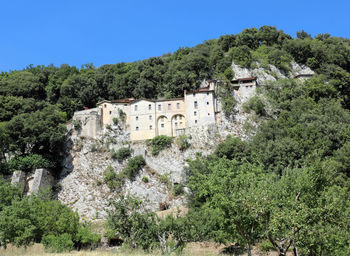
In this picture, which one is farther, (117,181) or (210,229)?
(117,181)

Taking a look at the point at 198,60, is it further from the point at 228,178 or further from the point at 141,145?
the point at 228,178

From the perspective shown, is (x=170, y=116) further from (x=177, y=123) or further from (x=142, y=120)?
(x=142, y=120)

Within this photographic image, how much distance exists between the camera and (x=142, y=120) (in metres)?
55.8

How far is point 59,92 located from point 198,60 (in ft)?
110

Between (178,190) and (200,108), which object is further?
(200,108)

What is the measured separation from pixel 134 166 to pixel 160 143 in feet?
18.7

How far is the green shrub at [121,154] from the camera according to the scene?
51219mm

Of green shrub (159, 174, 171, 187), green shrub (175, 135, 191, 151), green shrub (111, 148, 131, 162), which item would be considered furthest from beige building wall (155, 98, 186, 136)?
green shrub (159, 174, 171, 187)

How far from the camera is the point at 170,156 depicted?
50.8 meters

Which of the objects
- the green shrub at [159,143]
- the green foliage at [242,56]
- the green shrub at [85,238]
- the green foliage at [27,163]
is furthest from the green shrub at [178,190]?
the green foliage at [242,56]

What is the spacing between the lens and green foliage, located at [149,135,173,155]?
169 feet

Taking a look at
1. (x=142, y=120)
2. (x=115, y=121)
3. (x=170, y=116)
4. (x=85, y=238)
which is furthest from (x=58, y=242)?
(x=170, y=116)

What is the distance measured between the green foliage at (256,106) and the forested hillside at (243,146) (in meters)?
0.26

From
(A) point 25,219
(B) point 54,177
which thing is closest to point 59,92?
(B) point 54,177
